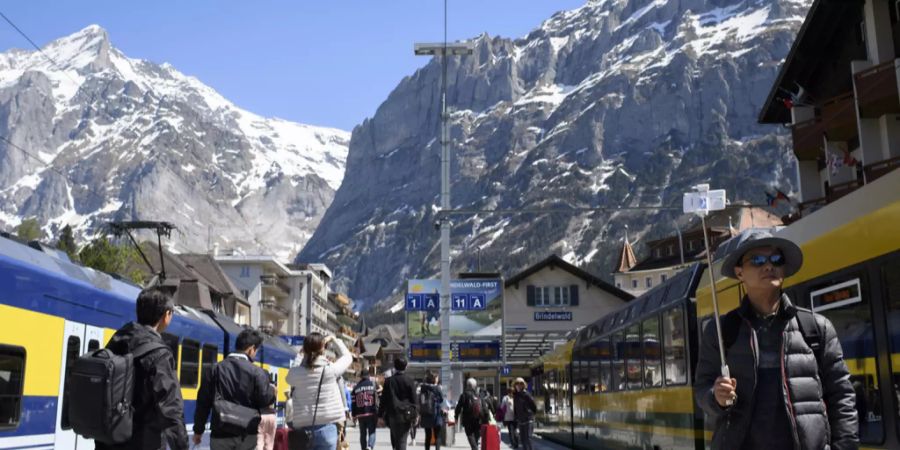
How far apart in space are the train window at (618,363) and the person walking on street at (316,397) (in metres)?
10.1

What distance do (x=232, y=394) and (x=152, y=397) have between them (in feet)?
8.34

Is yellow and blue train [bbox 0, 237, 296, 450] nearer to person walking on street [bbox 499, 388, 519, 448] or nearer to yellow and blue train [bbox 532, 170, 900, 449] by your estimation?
yellow and blue train [bbox 532, 170, 900, 449]

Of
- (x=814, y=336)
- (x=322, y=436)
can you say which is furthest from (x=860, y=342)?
(x=322, y=436)

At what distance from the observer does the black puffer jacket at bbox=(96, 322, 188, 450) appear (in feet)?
17.3

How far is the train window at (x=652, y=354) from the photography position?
1472cm

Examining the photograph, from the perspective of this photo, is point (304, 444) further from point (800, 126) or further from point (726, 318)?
point (800, 126)

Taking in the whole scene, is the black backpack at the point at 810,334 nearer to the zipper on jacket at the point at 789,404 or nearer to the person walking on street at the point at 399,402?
the zipper on jacket at the point at 789,404

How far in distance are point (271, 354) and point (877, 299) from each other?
70.2 feet

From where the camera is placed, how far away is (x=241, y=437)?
25.3 feet

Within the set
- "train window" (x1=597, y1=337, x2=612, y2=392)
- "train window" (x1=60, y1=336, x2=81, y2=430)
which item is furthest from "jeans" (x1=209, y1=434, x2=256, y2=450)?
"train window" (x1=597, y1=337, x2=612, y2=392)

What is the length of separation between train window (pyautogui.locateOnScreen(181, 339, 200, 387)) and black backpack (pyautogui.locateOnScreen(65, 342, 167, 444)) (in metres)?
11.4

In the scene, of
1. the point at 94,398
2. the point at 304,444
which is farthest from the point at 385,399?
the point at 94,398

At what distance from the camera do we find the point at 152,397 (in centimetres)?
529

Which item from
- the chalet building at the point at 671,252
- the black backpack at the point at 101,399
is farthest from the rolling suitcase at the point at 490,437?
the chalet building at the point at 671,252
